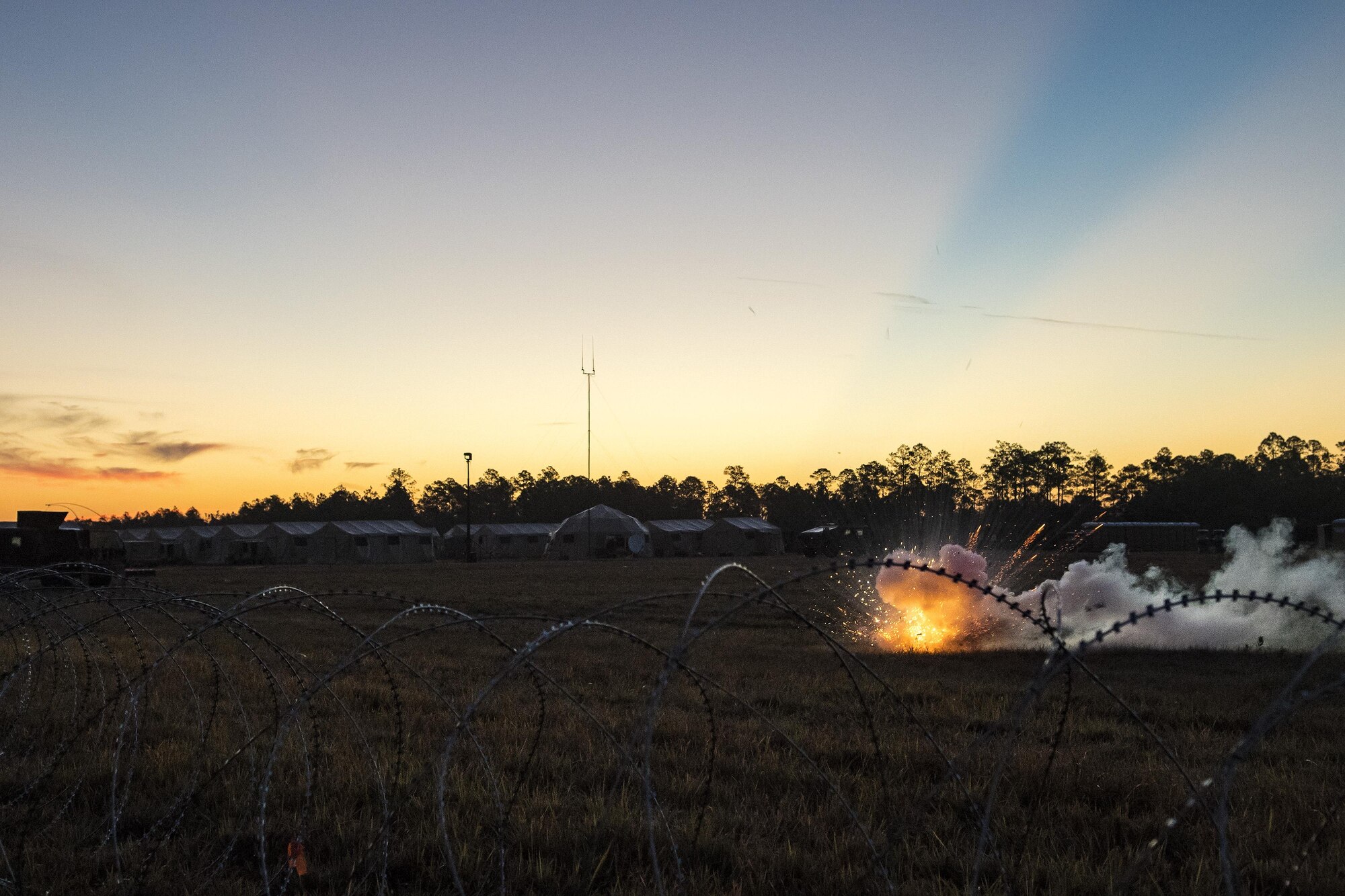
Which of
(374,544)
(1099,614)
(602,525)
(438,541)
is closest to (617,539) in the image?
(602,525)

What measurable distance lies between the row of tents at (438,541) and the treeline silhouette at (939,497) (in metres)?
15.5

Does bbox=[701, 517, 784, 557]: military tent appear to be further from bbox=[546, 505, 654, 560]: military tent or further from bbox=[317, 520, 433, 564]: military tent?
bbox=[317, 520, 433, 564]: military tent

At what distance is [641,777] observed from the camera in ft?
12.9

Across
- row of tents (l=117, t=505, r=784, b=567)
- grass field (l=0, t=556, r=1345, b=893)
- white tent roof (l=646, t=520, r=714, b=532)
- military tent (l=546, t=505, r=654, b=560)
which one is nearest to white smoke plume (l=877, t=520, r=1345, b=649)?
grass field (l=0, t=556, r=1345, b=893)

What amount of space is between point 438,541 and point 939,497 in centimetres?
7068

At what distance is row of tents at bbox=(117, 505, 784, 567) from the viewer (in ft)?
255

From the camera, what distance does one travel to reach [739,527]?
88.1 m

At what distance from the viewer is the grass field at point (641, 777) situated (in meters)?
5.25

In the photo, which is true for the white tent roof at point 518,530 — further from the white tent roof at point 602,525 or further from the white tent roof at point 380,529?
the white tent roof at point 380,529

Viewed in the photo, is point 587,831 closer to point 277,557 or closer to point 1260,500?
point 277,557

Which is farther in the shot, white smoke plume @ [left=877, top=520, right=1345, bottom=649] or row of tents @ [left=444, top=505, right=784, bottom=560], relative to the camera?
row of tents @ [left=444, top=505, right=784, bottom=560]

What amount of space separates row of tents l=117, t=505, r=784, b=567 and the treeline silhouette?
15525mm

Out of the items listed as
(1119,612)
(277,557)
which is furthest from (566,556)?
(1119,612)

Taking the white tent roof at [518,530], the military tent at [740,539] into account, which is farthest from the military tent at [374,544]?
the military tent at [740,539]
